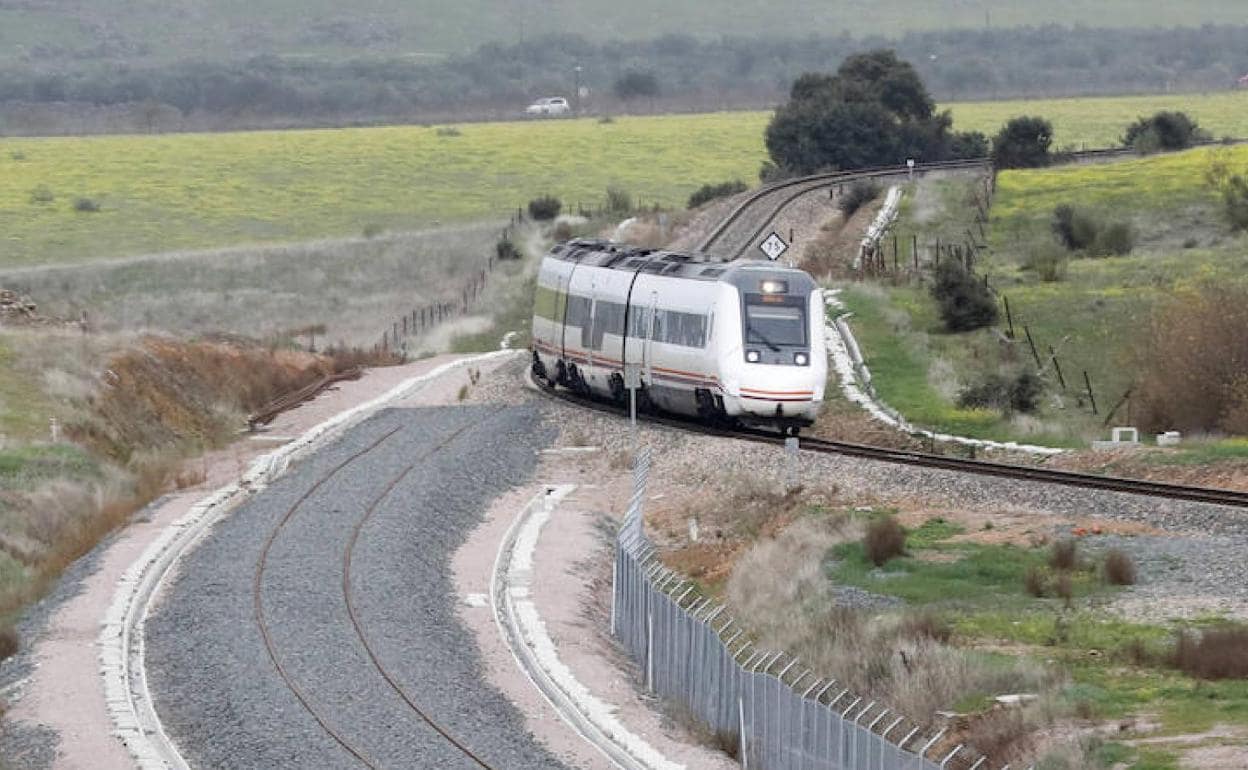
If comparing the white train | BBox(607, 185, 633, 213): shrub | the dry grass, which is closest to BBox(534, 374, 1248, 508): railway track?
the white train

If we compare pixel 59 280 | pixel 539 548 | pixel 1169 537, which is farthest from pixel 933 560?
pixel 59 280

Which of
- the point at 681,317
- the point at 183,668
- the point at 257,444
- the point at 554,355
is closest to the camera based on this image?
the point at 183,668

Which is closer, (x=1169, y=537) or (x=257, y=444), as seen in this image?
(x=1169, y=537)

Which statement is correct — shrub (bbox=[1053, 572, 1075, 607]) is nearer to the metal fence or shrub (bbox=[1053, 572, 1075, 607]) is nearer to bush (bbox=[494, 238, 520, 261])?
the metal fence

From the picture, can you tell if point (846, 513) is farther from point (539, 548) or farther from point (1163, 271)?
point (1163, 271)

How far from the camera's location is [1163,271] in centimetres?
6238

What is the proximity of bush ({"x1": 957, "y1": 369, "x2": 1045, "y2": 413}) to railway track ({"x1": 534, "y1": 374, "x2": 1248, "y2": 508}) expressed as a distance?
438 centimetres

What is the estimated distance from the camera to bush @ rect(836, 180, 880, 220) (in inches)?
3172

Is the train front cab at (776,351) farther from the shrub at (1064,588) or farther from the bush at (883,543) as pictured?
the shrub at (1064,588)

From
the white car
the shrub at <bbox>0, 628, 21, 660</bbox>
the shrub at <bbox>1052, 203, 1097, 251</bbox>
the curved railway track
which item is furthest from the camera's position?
the white car

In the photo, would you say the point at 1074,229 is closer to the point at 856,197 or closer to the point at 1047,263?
the point at 1047,263

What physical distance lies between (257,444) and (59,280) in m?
36.6

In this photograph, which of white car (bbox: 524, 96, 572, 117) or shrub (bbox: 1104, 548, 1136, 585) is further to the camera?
white car (bbox: 524, 96, 572, 117)

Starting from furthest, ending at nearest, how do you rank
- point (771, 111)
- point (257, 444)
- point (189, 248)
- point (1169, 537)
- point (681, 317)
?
1. point (771, 111)
2. point (189, 248)
3. point (257, 444)
4. point (681, 317)
5. point (1169, 537)
